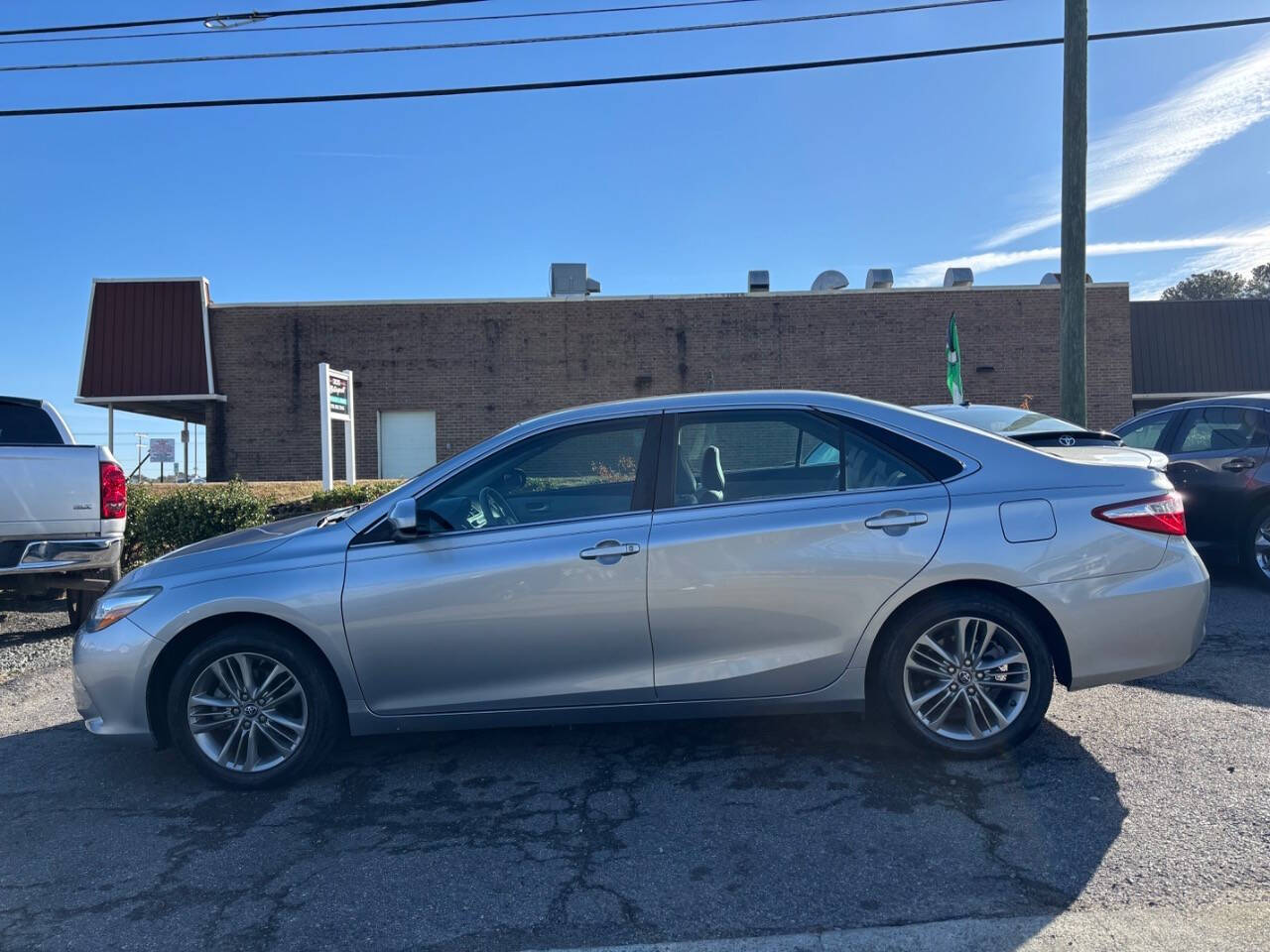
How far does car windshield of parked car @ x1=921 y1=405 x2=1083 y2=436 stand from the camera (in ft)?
20.8

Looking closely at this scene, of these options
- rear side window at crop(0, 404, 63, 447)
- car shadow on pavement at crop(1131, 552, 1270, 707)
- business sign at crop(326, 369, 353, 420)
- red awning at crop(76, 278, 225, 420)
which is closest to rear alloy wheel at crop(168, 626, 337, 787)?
rear side window at crop(0, 404, 63, 447)

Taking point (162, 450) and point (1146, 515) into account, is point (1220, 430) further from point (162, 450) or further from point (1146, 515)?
point (162, 450)

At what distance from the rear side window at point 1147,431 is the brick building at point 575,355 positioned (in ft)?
41.5

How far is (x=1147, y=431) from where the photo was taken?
8977 mm

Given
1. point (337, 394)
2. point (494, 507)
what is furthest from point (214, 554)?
point (337, 394)

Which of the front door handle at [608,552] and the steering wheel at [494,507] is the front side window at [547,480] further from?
the front door handle at [608,552]

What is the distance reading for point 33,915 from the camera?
10.4ft

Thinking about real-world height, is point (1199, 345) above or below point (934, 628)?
above

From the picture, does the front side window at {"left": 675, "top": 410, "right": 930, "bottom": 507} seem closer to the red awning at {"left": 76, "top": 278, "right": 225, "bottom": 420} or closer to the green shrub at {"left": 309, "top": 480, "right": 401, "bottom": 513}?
the green shrub at {"left": 309, "top": 480, "right": 401, "bottom": 513}

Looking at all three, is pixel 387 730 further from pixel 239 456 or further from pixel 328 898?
pixel 239 456

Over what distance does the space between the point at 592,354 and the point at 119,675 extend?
59.2 ft

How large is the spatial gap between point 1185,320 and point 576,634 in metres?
24.1

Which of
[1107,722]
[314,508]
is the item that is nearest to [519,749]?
[1107,722]

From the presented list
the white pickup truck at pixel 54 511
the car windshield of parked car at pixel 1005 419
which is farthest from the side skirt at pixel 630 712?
the white pickup truck at pixel 54 511
